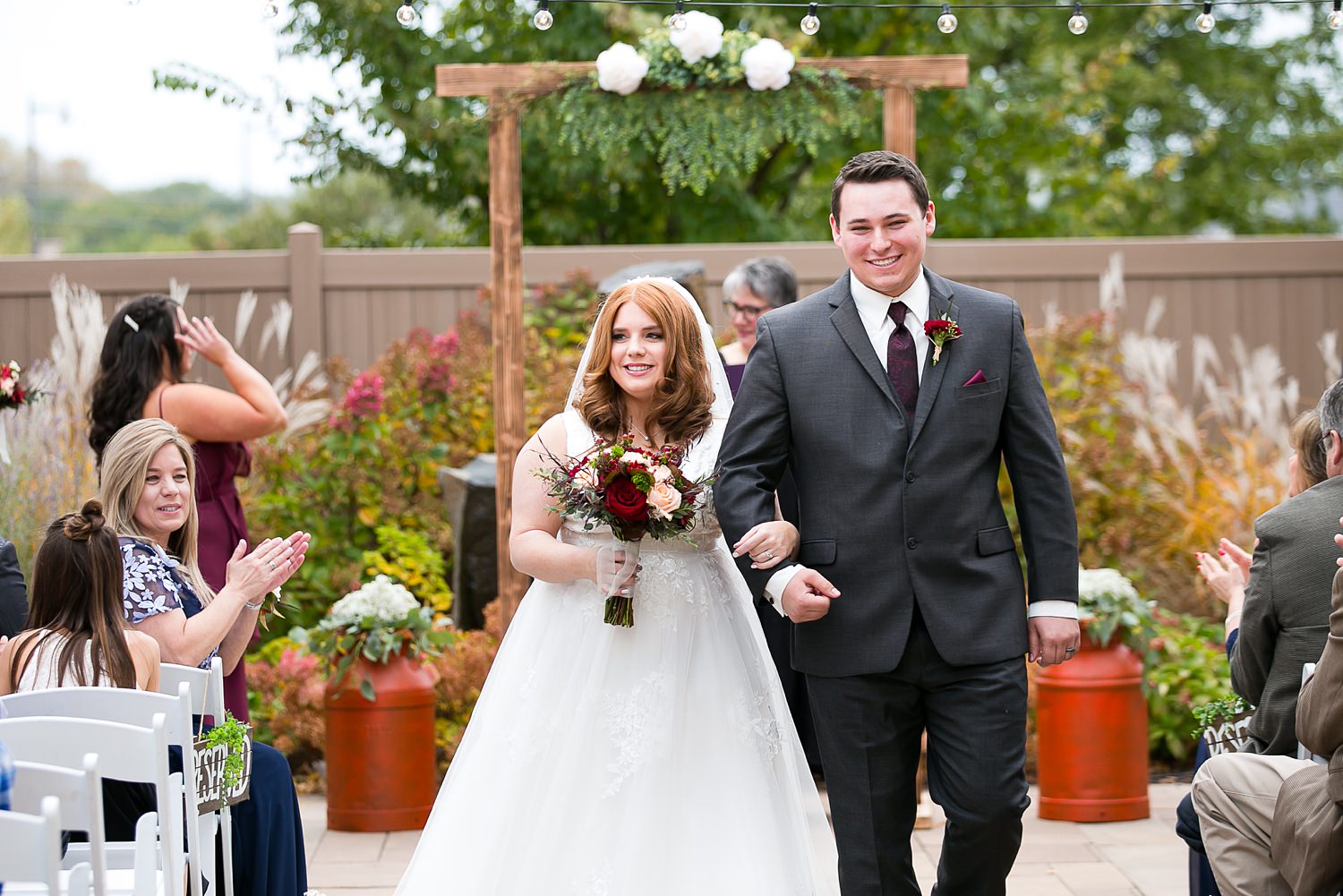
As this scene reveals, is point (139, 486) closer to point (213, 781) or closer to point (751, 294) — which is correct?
point (213, 781)

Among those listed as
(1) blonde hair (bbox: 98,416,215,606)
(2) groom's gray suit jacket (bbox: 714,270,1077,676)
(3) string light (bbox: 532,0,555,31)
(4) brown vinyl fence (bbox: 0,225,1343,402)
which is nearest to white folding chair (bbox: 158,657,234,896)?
(1) blonde hair (bbox: 98,416,215,606)

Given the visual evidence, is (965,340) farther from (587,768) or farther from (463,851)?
(463,851)

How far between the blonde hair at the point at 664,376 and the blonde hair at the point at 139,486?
1.14 metres

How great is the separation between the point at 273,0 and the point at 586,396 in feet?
6.34

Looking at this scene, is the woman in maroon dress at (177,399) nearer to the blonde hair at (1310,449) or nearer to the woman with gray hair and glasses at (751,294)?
the woman with gray hair and glasses at (751,294)

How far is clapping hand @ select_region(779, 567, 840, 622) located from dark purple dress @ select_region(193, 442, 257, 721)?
88.2 inches

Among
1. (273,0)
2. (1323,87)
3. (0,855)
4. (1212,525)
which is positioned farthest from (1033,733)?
(1323,87)

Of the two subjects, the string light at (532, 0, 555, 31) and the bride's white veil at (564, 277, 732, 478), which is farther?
the string light at (532, 0, 555, 31)

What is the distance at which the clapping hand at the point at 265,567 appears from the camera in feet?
11.9

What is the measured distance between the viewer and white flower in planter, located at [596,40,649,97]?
17.1 feet

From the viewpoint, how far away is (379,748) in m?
5.11

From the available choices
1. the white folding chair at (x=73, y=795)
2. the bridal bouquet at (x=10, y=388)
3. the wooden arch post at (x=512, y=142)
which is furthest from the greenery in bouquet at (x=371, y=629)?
the white folding chair at (x=73, y=795)

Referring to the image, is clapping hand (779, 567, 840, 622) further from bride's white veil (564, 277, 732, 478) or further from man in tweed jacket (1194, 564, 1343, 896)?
man in tweed jacket (1194, 564, 1343, 896)

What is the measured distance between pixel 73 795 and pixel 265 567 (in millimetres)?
1316
